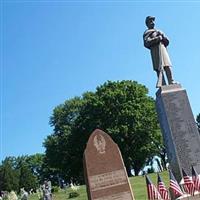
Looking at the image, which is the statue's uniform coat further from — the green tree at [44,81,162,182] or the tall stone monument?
the green tree at [44,81,162,182]

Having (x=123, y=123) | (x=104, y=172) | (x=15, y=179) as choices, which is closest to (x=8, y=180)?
(x=15, y=179)

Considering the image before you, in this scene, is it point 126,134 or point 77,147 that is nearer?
point 126,134

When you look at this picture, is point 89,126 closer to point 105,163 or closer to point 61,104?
point 61,104

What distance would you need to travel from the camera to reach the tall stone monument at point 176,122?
17.9 metres

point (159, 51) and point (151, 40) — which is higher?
point (151, 40)

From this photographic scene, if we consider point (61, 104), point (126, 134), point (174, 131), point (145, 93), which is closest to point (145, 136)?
point (126, 134)

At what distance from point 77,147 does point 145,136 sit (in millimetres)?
9309

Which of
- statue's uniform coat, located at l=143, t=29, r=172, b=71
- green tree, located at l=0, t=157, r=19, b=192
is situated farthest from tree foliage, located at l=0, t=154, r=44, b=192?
statue's uniform coat, located at l=143, t=29, r=172, b=71

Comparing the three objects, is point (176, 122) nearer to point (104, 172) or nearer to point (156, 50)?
point (156, 50)

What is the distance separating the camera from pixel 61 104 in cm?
7250

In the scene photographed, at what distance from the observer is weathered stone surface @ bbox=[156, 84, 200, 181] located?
58.7ft

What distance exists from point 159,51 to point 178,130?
13.0 feet

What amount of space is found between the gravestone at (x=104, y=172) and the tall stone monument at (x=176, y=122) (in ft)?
12.8

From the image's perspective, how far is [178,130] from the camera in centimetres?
1812
